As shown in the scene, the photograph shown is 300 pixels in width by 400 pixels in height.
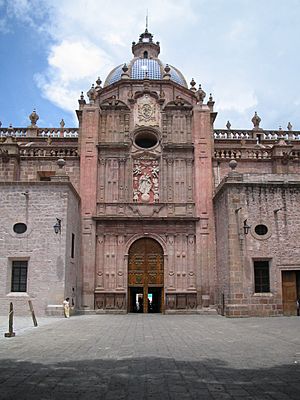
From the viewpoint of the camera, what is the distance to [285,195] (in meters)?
22.4

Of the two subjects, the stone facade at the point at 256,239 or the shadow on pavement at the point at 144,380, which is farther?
the stone facade at the point at 256,239

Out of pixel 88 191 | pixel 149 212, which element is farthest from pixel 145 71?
pixel 149 212

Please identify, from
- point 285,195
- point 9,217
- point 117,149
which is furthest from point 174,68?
point 9,217

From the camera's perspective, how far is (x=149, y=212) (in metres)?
26.0

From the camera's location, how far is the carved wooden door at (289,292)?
21.3m

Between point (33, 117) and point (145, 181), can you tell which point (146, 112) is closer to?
point (145, 181)

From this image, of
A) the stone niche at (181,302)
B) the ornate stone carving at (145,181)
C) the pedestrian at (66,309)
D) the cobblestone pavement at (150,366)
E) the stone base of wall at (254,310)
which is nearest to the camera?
the cobblestone pavement at (150,366)

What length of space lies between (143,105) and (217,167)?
631 cm

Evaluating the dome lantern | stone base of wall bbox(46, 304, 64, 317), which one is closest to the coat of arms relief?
stone base of wall bbox(46, 304, 64, 317)

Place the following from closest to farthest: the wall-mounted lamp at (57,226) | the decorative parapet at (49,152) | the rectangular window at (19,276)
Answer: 1. the wall-mounted lamp at (57,226)
2. the rectangular window at (19,276)
3. the decorative parapet at (49,152)

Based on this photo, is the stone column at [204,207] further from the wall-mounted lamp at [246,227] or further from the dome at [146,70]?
the dome at [146,70]

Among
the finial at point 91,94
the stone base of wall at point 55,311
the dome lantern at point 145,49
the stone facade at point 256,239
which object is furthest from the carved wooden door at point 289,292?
the dome lantern at point 145,49

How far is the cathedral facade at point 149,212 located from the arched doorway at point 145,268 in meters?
0.06

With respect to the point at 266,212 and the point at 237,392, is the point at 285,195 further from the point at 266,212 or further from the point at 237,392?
the point at 237,392
